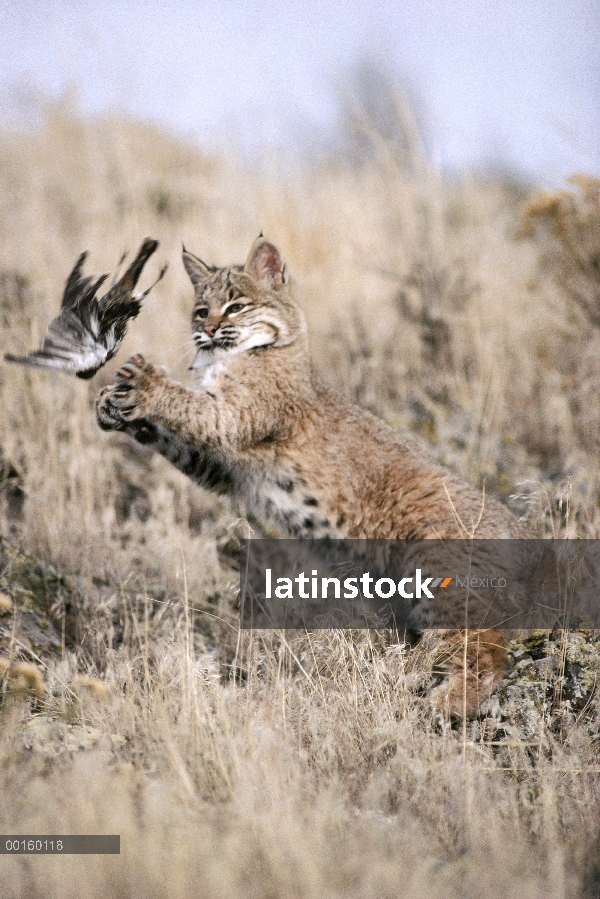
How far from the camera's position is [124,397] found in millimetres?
4270

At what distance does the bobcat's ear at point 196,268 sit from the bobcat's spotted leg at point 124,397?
0.99m

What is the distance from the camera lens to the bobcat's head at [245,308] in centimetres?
473

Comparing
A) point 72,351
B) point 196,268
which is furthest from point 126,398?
point 196,268

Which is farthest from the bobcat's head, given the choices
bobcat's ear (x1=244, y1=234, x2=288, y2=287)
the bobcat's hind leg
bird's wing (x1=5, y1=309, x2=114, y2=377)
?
the bobcat's hind leg

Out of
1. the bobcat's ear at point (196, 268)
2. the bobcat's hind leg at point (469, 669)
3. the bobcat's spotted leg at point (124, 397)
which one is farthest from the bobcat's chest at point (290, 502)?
the bobcat's ear at point (196, 268)

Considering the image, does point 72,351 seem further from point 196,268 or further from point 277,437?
point 196,268

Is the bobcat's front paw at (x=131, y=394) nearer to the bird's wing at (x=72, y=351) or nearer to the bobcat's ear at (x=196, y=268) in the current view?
the bird's wing at (x=72, y=351)

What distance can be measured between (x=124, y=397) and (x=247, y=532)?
904mm

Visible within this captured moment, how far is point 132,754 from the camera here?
342 cm

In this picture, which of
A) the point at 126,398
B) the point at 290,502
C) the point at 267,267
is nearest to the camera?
the point at 126,398

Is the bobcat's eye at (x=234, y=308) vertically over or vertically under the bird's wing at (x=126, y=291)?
over

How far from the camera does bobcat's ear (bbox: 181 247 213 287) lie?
508 cm

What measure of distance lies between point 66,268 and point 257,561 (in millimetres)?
3917

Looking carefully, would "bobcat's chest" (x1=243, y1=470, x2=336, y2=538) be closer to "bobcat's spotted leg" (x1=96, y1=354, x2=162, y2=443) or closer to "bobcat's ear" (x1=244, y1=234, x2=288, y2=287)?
"bobcat's spotted leg" (x1=96, y1=354, x2=162, y2=443)
